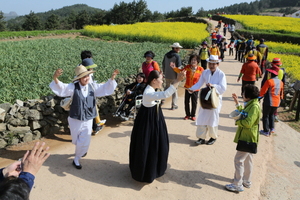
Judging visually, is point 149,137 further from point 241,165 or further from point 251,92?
point 251,92

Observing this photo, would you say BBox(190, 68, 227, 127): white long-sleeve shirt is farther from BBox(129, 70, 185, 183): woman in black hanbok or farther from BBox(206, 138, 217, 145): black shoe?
BBox(129, 70, 185, 183): woman in black hanbok

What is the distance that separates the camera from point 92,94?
16.5 ft

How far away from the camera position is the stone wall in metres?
5.73

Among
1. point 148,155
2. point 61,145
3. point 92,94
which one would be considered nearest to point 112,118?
point 61,145

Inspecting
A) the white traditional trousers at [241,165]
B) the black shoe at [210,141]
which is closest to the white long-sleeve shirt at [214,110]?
the black shoe at [210,141]

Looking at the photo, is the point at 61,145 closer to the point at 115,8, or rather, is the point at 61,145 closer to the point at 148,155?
the point at 148,155

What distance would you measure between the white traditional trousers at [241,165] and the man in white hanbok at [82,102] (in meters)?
2.61

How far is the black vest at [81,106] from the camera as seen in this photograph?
4801mm

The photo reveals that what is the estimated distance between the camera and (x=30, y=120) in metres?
6.07

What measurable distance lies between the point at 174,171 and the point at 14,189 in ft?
11.8

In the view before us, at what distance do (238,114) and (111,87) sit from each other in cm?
237

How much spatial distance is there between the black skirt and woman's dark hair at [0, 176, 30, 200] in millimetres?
2468

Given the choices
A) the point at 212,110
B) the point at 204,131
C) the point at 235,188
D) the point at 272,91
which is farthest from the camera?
the point at 272,91

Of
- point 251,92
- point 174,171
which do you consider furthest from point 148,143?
point 251,92
